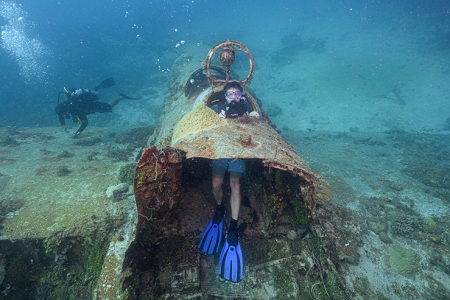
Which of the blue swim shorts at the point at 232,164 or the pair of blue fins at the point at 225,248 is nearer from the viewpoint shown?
the pair of blue fins at the point at 225,248

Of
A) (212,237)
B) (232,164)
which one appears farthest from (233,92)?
(212,237)

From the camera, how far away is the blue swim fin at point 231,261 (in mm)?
2638

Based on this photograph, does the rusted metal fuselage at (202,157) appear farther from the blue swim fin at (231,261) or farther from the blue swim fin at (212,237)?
the blue swim fin at (231,261)

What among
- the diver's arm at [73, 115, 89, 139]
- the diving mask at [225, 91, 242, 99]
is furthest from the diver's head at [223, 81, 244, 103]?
the diver's arm at [73, 115, 89, 139]

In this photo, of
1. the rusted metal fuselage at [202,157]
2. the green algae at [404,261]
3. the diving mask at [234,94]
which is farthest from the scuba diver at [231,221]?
the green algae at [404,261]

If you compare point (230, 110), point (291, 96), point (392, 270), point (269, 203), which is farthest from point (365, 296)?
point (291, 96)

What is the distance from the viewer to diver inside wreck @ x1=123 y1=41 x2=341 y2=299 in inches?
85.1

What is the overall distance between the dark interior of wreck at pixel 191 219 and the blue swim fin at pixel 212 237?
18 centimetres

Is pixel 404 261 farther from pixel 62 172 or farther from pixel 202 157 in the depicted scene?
pixel 62 172

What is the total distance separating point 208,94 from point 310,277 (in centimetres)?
403

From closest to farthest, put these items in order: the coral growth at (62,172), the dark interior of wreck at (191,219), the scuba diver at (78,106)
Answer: the dark interior of wreck at (191,219), the coral growth at (62,172), the scuba diver at (78,106)

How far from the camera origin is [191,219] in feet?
Result: 11.3

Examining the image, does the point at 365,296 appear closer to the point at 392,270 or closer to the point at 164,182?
the point at 392,270

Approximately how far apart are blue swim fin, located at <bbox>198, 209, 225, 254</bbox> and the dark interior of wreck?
0.60ft
